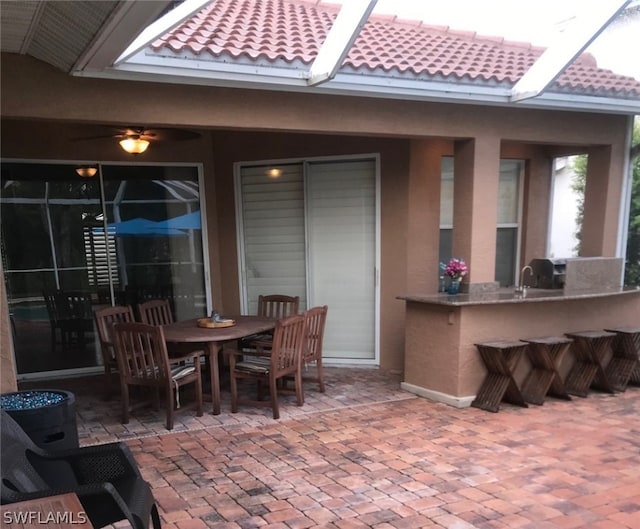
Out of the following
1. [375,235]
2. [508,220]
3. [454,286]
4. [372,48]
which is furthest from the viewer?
[508,220]

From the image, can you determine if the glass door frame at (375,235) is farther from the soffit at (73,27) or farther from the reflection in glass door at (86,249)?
the soffit at (73,27)

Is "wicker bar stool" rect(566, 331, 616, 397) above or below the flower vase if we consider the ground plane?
below

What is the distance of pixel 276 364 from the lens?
3752 millimetres

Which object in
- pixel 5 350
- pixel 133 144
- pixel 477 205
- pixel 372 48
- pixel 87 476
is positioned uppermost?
pixel 372 48

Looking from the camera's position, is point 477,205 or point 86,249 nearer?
point 477,205

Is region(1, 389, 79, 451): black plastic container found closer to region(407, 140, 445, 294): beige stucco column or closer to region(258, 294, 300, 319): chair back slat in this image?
region(258, 294, 300, 319): chair back slat

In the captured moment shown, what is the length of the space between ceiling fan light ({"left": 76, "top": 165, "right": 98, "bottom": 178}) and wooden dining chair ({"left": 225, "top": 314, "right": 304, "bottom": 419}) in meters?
2.69

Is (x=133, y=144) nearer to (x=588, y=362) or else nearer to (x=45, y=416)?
(x=45, y=416)

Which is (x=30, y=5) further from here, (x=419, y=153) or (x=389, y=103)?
(x=419, y=153)

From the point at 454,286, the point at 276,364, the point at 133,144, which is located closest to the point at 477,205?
the point at 454,286

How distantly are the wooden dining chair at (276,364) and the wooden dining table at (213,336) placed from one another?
0.14m

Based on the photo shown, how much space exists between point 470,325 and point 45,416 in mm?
3171

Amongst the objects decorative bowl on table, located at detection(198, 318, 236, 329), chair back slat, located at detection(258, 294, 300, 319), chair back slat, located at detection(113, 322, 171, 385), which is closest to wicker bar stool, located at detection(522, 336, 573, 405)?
→ chair back slat, located at detection(258, 294, 300, 319)

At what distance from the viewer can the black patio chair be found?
1.80 m
